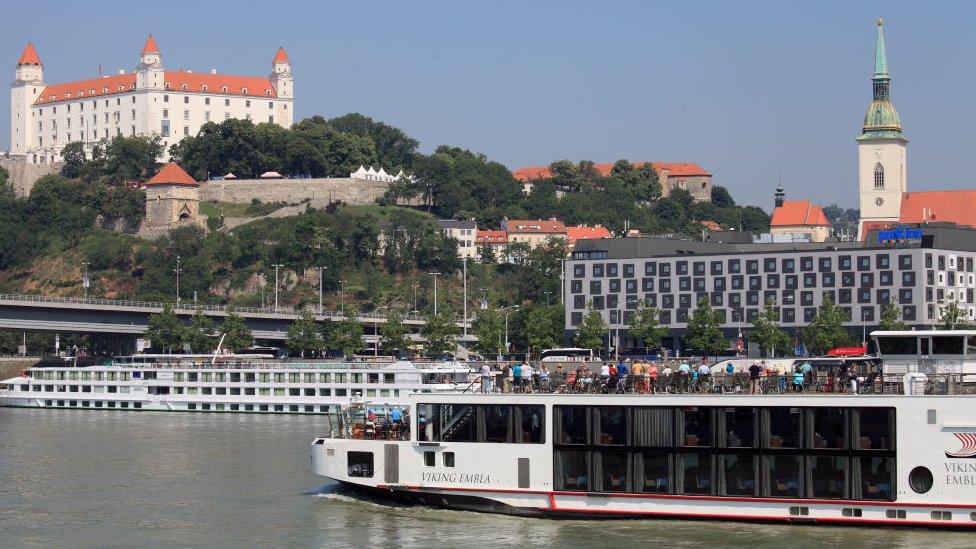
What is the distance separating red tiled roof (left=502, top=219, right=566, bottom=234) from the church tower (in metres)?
34.7

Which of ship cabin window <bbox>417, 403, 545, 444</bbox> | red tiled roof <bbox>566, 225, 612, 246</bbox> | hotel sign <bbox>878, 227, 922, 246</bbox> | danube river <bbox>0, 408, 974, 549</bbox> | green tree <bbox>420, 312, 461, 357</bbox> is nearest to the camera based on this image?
danube river <bbox>0, 408, 974, 549</bbox>

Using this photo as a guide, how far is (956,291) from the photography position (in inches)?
4218

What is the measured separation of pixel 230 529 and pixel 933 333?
55.9 ft

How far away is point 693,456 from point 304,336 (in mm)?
71730

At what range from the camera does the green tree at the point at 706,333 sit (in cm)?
9856

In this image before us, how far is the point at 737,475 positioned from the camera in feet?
119

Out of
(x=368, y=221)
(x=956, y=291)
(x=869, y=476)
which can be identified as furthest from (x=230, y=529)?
(x=368, y=221)

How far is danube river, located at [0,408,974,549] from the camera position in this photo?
3534 cm

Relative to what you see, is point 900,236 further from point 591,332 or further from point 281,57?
point 281,57

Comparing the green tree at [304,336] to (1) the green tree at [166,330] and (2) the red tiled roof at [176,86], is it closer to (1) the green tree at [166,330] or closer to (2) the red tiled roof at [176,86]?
(1) the green tree at [166,330]

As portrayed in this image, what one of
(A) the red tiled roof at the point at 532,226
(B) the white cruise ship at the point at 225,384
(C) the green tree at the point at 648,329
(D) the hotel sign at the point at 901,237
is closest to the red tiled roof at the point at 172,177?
(A) the red tiled roof at the point at 532,226

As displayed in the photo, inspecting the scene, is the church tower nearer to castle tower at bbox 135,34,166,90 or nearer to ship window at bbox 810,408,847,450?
castle tower at bbox 135,34,166,90

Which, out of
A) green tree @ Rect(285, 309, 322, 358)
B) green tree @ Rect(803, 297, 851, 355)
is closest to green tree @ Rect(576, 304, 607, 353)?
green tree @ Rect(803, 297, 851, 355)

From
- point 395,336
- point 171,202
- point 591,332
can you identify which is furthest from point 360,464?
point 171,202
